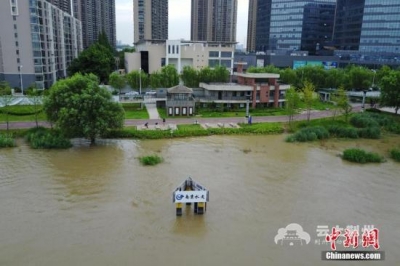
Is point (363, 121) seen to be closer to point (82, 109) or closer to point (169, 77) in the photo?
point (169, 77)

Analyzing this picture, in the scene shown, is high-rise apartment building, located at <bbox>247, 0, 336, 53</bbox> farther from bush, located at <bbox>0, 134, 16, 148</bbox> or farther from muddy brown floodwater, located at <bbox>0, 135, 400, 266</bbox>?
bush, located at <bbox>0, 134, 16, 148</bbox>

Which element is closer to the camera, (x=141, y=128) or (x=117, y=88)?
(x=141, y=128)

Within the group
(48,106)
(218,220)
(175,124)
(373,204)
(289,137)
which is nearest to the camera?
(218,220)

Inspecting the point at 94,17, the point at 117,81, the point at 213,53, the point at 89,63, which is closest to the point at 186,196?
the point at 117,81

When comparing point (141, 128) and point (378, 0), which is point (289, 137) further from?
point (378, 0)

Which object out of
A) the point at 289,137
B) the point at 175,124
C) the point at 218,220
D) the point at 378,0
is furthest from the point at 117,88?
the point at 378,0

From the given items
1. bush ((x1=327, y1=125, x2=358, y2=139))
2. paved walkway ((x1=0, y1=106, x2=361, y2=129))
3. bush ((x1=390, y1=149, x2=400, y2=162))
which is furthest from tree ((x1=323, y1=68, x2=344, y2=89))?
bush ((x1=390, y1=149, x2=400, y2=162))

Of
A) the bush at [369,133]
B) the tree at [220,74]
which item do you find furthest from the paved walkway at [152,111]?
the bush at [369,133]
